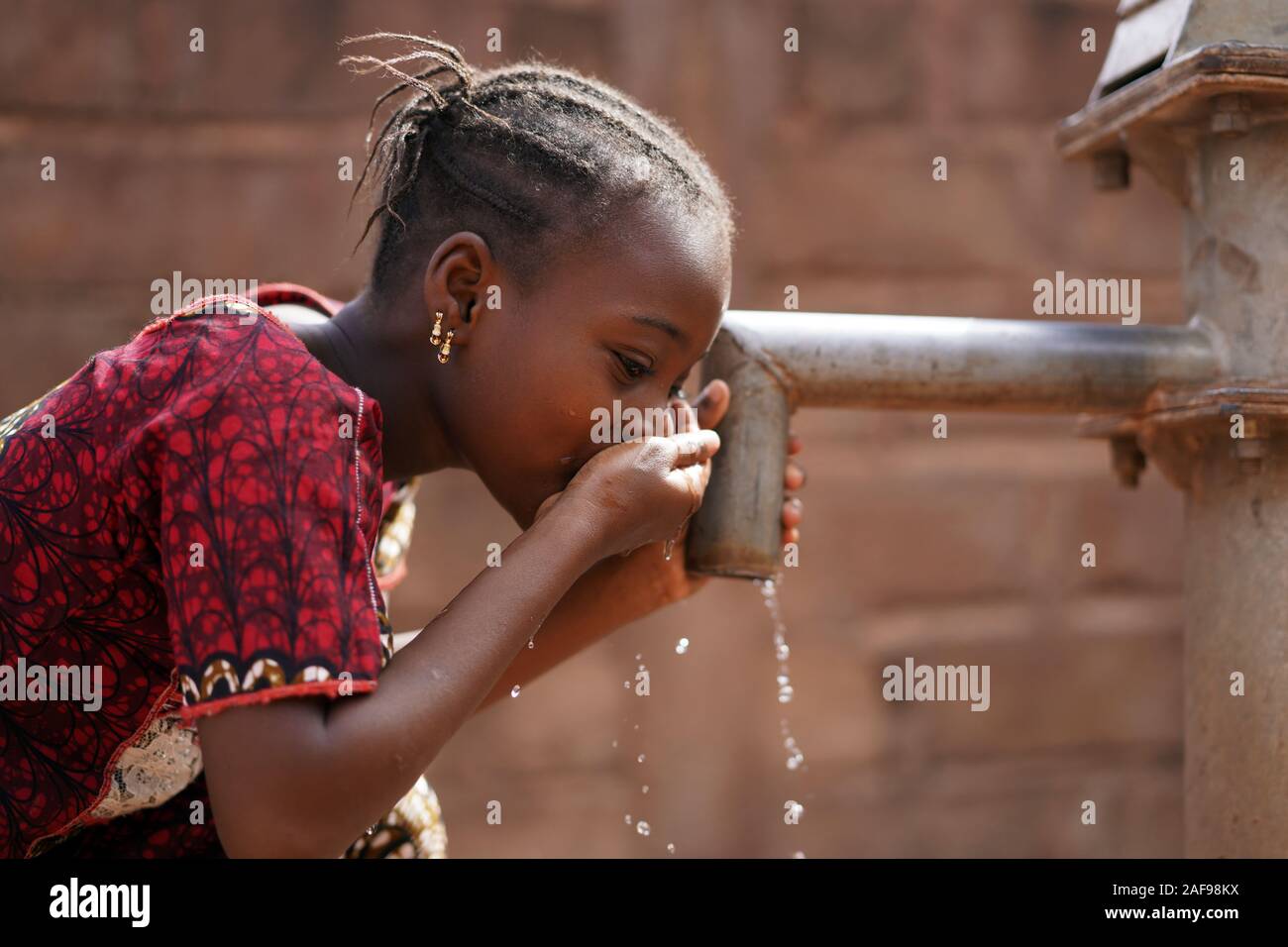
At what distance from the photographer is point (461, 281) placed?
60.9 inches

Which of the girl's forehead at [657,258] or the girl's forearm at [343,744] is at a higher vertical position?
the girl's forehead at [657,258]

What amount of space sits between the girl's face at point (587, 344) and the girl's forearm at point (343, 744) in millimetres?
259

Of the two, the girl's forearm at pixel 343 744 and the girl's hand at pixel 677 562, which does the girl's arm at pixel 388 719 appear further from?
the girl's hand at pixel 677 562

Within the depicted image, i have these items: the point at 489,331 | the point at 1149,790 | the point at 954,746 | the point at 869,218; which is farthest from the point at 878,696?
the point at 489,331

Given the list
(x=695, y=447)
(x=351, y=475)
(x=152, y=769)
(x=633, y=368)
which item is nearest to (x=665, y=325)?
(x=633, y=368)

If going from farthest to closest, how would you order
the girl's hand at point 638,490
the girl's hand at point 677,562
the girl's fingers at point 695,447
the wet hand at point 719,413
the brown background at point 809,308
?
the brown background at point 809,308, the girl's hand at point 677,562, the wet hand at point 719,413, the girl's fingers at point 695,447, the girl's hand at point 638,490

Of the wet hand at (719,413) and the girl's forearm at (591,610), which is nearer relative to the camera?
the wet hand at (719,413)

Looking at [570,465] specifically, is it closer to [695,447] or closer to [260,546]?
[695,447]

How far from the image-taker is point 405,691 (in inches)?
50.0

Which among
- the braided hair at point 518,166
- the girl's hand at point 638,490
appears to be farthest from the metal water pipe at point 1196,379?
the braided hair at point 518,166

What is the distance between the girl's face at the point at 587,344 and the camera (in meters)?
1.49

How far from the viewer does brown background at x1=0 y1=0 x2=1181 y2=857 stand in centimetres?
309
